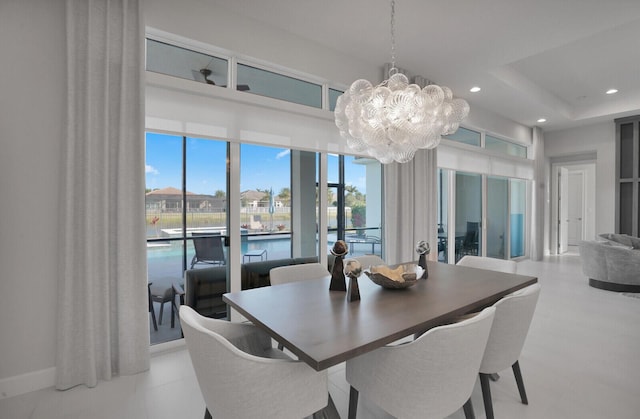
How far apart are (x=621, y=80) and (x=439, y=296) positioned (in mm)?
5865

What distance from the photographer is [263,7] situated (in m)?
2.83

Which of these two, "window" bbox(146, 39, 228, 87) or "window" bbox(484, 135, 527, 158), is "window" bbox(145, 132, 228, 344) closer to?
"window" bbox(146, 39, 228, 87)

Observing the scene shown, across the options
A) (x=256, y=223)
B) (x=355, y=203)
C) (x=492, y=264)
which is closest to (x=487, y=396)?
(x=492, y=264)

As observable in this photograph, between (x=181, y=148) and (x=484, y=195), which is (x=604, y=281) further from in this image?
(x=181, y=148)

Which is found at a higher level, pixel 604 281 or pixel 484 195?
pixel 484 195

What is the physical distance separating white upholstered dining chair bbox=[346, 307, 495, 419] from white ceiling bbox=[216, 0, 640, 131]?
280 cm

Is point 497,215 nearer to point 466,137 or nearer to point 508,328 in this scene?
point 466,137

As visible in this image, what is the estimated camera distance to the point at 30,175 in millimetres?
2123

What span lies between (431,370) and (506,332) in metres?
0.72

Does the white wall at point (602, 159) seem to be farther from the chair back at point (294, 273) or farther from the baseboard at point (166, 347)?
the baseboard at point (166, 347)

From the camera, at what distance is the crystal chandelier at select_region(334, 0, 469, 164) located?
6.80 ft

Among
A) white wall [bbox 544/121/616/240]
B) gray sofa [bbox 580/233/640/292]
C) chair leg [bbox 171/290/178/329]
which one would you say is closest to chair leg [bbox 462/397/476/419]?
chair leg [bbox 171/290/178/329]

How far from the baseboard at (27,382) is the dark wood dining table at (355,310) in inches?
62.1

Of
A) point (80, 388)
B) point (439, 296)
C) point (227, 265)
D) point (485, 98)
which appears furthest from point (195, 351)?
point (485, 98)
